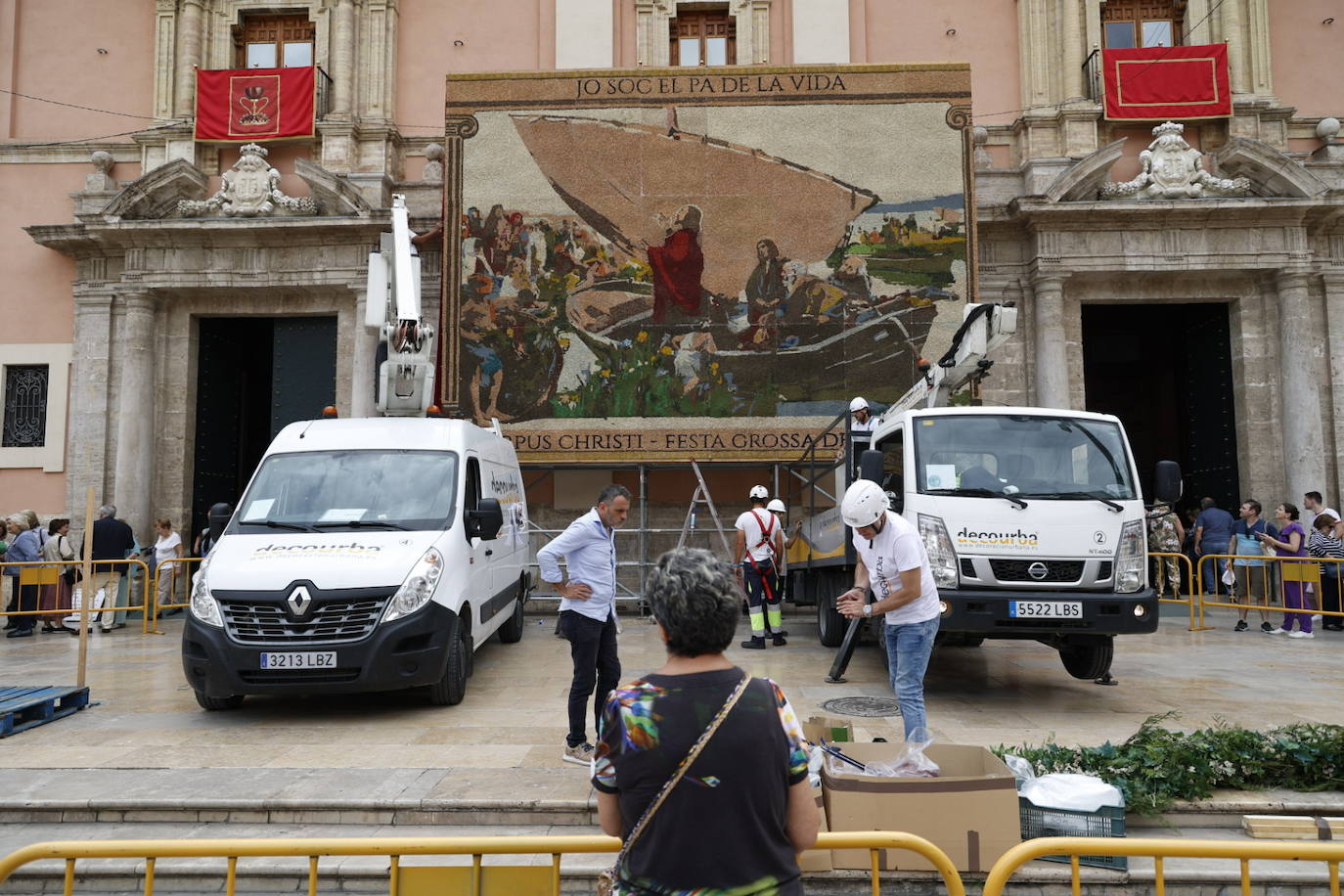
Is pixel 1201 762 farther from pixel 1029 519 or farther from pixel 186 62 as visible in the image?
pixel 186 62

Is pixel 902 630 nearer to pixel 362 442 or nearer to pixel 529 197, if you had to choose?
pixel 362 442

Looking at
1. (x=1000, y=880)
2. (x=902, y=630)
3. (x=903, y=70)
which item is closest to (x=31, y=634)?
(x=902, y=630)

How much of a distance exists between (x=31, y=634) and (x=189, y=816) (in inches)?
411

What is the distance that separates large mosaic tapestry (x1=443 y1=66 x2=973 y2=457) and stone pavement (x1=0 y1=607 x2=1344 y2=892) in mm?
5147

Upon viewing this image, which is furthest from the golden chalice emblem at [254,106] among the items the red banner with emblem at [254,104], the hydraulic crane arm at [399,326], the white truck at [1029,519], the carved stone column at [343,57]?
the white truck at [1029,519]

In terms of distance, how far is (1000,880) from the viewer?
256cm

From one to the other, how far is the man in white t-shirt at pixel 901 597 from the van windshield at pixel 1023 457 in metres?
2.33

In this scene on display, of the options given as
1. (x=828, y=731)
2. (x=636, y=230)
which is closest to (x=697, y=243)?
(x=636, y=230)

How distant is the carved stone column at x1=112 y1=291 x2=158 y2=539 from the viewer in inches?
664

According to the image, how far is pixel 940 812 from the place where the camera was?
4.11 metres

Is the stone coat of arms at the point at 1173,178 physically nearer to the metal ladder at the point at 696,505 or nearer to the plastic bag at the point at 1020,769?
the metal ladder at the point at 696,505

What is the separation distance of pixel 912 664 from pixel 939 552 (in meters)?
2.15

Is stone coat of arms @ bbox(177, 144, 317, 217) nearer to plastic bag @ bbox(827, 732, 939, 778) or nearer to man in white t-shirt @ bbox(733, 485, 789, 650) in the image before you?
man in white t-shirt @ bbox(733, 485, 789, 650)

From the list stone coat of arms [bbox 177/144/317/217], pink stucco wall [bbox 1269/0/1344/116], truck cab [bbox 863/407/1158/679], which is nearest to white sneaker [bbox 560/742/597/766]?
truck cab [bbox 863/407/1158/679]
